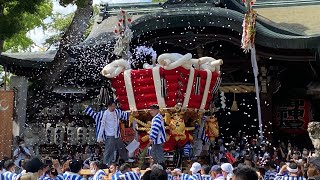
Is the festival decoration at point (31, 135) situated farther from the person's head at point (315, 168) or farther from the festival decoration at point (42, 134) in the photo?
the person's head at point (315, 168)

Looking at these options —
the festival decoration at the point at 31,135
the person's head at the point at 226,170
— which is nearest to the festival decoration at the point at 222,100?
the festival decoration at the point at 31,135

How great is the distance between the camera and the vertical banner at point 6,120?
1343 centimetres

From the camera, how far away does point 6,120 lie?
1356 centimetres

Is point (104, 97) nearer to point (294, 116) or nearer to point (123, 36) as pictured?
point (123, 36)

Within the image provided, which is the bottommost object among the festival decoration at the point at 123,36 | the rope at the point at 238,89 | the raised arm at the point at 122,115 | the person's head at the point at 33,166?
the person's head at the point at 33,166

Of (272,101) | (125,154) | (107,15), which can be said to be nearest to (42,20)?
(107,15)

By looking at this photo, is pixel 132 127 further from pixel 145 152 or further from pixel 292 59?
pixel 292 59

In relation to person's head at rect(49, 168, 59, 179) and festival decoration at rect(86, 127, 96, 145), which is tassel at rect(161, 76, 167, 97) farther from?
festival decoration at rect(86, 127, 96, 145)

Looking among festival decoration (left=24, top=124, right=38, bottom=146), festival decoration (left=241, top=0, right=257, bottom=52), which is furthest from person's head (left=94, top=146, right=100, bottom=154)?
festival decoration (left=241, top=0, right=257, bottom=52)

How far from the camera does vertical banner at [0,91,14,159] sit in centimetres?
1343

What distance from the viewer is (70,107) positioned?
16812 millimetres

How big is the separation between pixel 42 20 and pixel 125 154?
15.1 metres

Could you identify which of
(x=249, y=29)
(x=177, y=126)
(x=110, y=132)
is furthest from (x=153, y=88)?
(x=249, y=29)

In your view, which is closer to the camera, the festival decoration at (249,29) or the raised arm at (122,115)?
the raised arm at (122,115)
